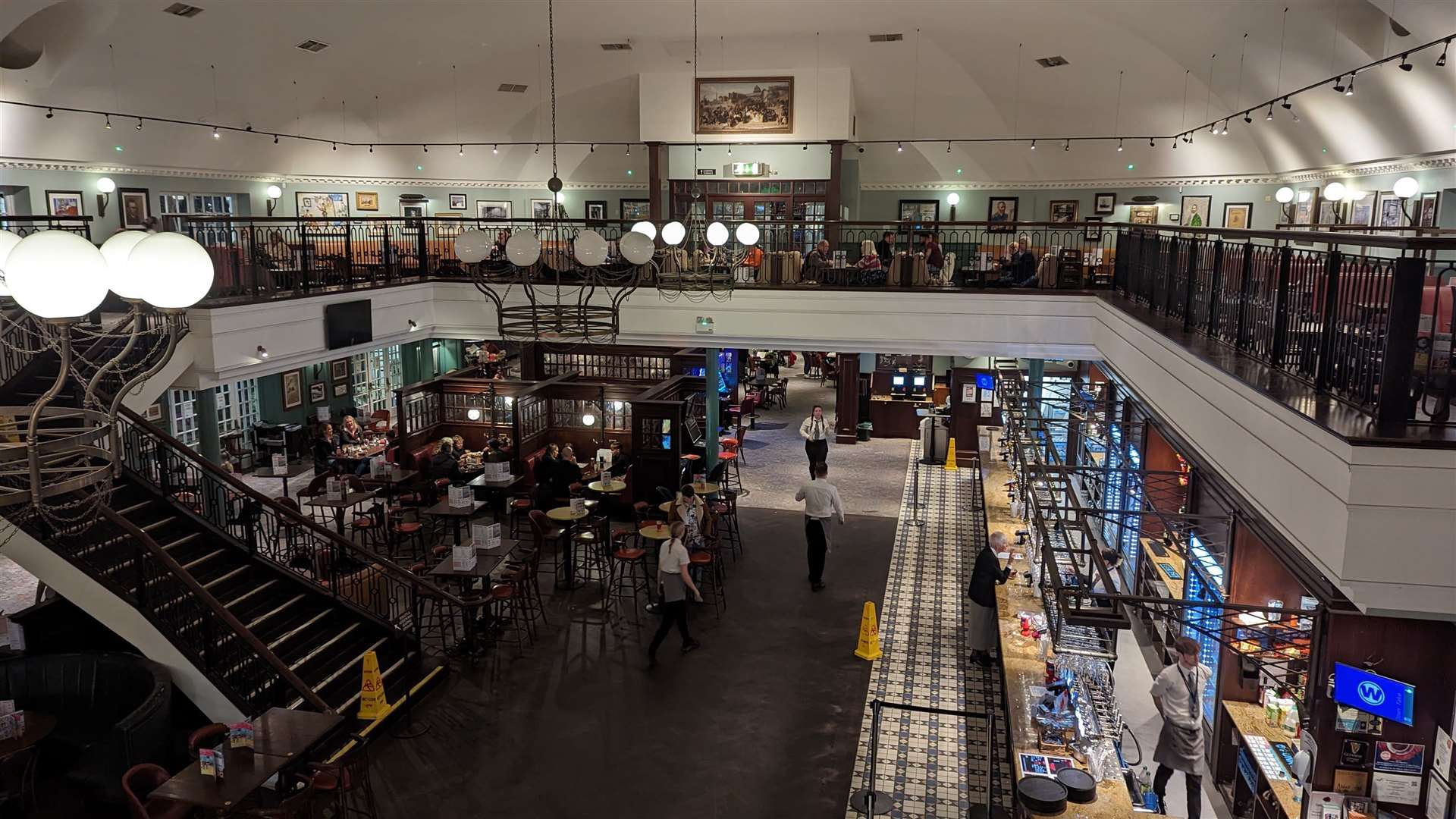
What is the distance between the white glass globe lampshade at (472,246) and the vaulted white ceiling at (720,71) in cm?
794

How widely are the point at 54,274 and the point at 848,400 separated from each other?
59.1 feet

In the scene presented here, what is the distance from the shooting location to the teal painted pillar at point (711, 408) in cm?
1515

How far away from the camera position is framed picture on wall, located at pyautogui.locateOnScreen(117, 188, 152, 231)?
1673 centimetres

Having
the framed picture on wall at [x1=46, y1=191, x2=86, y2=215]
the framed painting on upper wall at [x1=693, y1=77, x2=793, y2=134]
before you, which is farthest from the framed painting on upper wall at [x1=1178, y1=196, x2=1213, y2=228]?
the framed picture on wall at [x1=46, y1=191, x2=86, y2=215]

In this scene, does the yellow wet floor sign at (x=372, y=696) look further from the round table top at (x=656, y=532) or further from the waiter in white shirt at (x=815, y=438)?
the waiter in white shirt at (x=815, y=438)

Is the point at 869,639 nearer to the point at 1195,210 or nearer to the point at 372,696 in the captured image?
the point at 372,696

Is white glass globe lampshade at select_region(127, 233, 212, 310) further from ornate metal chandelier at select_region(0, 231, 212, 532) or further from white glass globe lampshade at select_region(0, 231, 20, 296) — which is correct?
white glass globe lampshade at select_region(0, 231, 20, 296)

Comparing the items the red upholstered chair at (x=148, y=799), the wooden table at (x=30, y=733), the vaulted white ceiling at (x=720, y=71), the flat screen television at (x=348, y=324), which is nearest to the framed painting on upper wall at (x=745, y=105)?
the vaulted white ceiling at (x=720, y=71)

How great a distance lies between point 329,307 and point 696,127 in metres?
8.28

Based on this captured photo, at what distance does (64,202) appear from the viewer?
15422mm

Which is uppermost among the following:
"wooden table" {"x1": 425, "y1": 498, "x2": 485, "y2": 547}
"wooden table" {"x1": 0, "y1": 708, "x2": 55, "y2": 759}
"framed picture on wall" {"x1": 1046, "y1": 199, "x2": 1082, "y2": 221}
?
"framed picture on wall" {"x1": 1046, "y1": 199, "x2": 1082, "y2": 221}

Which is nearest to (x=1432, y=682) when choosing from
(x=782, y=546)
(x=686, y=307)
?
(x=782, y=546)

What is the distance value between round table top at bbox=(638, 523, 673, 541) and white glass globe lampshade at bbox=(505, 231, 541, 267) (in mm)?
5128

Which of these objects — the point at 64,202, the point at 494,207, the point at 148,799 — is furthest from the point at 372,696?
the point at 494,207
